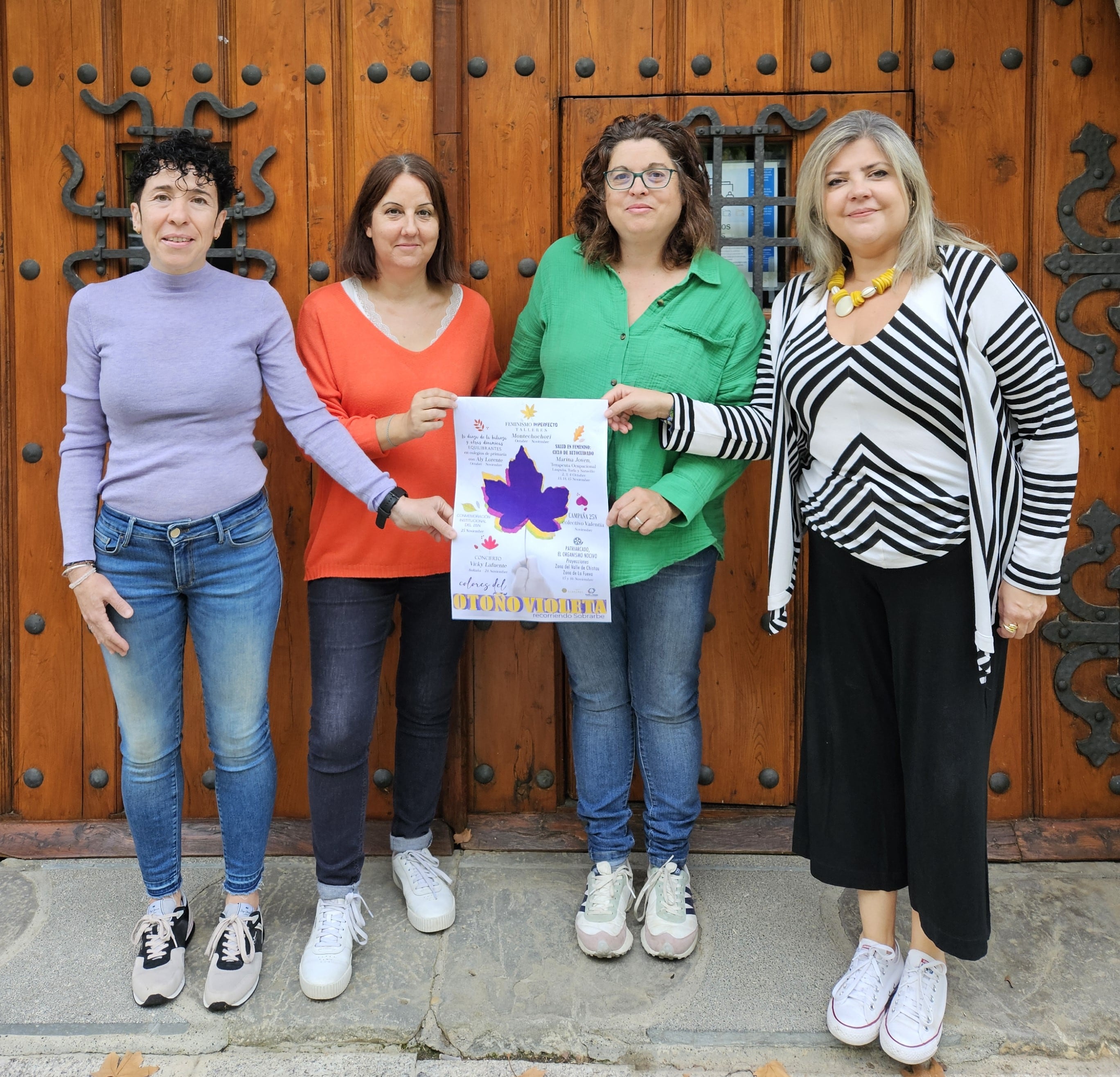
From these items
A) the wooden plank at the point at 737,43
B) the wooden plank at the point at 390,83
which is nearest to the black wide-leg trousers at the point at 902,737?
the wooden plank at the point at 737,43

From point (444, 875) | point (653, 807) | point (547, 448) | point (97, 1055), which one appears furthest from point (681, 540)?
point (97, 1055)

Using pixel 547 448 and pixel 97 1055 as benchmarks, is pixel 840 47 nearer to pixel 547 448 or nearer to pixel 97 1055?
pixel 547 448

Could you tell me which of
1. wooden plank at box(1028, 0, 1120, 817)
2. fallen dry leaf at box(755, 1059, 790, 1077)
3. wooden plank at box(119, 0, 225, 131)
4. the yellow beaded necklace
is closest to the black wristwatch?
the yellow beaded necklace

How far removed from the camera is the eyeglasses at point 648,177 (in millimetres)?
2047

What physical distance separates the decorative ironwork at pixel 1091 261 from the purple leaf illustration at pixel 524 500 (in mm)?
1521

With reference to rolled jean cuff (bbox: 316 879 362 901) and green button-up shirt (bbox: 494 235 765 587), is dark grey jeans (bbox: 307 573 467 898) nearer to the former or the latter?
rolled jean cuff (bbox: 316 879 362 901)

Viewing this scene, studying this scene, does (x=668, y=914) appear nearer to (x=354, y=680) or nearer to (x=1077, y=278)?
(x=354, y=680)

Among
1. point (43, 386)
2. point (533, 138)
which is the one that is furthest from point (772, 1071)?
point (43, 386)

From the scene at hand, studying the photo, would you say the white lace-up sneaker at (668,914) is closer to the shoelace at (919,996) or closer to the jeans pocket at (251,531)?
the shoelace at (919,996)

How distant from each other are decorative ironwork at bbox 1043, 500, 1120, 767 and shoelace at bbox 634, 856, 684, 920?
4.04ft

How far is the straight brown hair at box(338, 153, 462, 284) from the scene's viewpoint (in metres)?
2.15

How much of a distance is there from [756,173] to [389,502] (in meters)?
1.37

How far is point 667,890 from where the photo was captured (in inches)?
89.2

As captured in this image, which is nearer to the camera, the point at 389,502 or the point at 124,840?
the point at 389,502
